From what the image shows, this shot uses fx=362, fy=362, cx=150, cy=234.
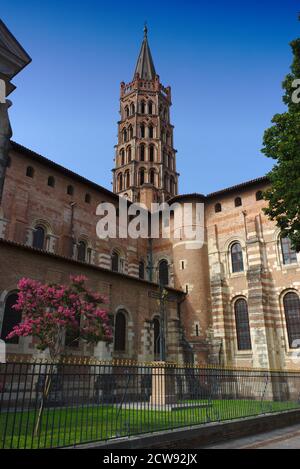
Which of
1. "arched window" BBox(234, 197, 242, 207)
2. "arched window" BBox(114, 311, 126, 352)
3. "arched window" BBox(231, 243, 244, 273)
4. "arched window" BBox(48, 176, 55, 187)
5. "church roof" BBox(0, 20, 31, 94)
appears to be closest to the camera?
"church roof" BBox(0, 20, 31, 94)

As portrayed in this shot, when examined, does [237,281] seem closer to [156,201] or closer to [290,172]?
[290,172]

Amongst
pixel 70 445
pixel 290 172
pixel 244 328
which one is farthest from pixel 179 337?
pixel 70 445

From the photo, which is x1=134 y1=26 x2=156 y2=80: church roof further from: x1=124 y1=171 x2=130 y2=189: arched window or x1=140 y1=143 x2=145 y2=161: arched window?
x1=124 y1=171 x2=130 y2=189: arched window

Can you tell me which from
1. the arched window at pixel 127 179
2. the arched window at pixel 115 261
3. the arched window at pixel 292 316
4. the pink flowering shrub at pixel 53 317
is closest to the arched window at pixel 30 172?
the arched window at pixel 115 261

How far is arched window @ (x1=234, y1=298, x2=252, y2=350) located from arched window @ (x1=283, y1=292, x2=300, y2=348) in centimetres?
283

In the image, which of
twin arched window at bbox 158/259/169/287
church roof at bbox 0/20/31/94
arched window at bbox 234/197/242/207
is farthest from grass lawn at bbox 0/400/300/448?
arched window at bbox 234/197/242/207

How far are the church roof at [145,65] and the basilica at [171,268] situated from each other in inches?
1291

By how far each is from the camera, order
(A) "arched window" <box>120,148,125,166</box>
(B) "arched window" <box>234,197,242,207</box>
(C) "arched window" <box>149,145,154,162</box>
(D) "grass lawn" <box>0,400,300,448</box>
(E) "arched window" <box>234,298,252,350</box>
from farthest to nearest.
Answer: (A) "arched window" <box>120,148,125,166</box>
(C) "arched window" <box>149,145,154,162</box>
(B) "arched window" <box>234,197,242,207</box>
(E) "arched window" <box>234,298,252,350</box>
(D) "grass lawn" <box>0,400,300,448</box>

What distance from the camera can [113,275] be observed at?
2281 cm

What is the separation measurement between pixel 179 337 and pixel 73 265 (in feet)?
34.1

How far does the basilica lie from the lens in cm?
2216

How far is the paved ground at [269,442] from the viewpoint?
9500 millimetres

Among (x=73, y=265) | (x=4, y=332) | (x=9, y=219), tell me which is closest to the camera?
(x=4, y=332)

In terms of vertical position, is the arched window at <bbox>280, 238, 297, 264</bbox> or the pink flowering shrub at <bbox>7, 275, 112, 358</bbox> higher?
the arched window at <bbox>280, 238, 297, 264</bbox>
